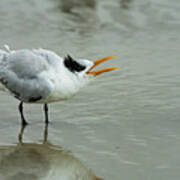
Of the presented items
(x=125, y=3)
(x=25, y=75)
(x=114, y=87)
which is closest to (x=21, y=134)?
(x=25, y=75)

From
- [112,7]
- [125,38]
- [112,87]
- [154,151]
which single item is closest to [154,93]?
[112,87]

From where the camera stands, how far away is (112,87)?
7.21 m

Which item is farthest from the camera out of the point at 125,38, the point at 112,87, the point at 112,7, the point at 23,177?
the point at 112,7

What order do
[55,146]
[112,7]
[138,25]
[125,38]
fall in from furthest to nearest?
[112,7], [138,25], [125,38], [55,146]

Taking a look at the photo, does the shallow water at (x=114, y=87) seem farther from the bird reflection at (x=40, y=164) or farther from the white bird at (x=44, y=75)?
the white bird at (x=44, y=75)

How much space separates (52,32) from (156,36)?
1753 millimetres

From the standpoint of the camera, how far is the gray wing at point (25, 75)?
5.77m

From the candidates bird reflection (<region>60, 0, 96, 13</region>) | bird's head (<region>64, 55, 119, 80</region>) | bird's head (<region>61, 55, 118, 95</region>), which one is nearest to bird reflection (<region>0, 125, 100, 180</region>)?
bird's head (<region>61, 55, 118, 95</region>)

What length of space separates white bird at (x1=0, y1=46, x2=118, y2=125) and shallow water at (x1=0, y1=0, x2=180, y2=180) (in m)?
0.42

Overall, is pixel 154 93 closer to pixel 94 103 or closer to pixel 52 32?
pixel 94 103

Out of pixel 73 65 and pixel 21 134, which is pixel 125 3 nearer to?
pixel 73 65

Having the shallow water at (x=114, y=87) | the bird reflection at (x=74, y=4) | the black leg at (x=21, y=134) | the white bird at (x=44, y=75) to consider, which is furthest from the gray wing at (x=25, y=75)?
the bird reflection at (x=74, y=4)

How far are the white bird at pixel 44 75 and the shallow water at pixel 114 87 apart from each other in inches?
16.4

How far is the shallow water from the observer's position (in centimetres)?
529
